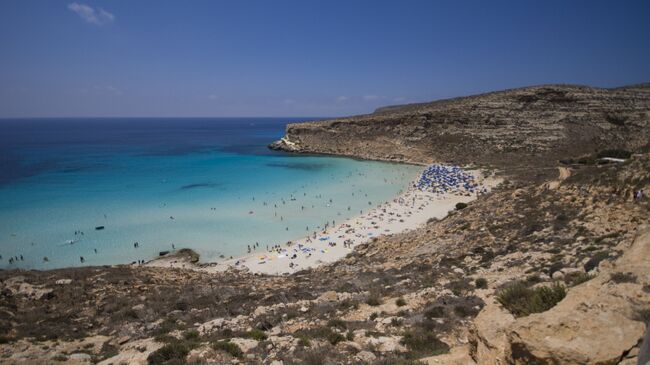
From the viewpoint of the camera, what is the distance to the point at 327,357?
22.3ft

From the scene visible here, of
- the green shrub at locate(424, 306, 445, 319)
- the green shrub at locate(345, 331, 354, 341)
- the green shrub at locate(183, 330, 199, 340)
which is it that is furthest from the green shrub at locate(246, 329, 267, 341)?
the green shrub at locate(424, 306, 445, 319)

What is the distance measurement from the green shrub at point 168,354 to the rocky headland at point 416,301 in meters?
0.03

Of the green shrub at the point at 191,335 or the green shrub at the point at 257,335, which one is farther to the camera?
the green shrub at the point at 191,335

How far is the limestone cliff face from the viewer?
5247 cm

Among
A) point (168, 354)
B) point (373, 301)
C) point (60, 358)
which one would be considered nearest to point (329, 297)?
point (373, 301)

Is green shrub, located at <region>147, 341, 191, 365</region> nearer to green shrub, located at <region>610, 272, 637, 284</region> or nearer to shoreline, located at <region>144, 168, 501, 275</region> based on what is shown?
green shrub, located at <region>610, 272, 637, 284</region>

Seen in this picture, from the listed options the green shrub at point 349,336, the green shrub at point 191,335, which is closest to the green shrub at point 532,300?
the green shrub at point 349,336

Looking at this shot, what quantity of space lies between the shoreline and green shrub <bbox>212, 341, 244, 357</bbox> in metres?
13.4

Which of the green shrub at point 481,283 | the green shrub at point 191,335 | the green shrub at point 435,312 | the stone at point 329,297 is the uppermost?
the green shrub at point 481,283

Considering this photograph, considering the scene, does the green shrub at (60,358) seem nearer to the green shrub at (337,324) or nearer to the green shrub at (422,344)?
the green shrub at (337,324)

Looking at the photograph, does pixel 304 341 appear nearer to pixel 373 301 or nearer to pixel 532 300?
pixel 373 301

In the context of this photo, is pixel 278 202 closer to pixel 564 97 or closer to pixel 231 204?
pixel 231 204

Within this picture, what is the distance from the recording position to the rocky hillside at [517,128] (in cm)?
5231

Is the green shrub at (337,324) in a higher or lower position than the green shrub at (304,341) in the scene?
lower
